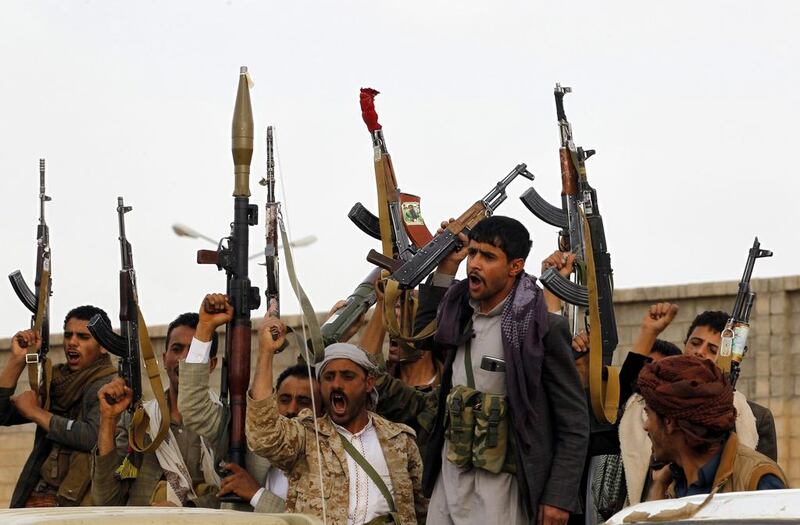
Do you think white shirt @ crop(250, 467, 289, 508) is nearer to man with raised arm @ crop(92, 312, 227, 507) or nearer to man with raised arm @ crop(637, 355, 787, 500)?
man with raised arm @ crop(92, 312, 227, 507)

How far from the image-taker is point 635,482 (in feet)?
21.7

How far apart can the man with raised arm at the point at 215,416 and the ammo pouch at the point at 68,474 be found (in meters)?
1.44

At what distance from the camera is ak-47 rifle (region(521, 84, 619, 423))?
7.04 m

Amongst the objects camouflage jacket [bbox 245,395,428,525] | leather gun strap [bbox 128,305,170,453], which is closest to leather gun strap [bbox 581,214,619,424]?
camouflage jacket [bbox 245,395,428,525]

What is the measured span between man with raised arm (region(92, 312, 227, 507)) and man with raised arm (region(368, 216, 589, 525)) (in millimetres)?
1594

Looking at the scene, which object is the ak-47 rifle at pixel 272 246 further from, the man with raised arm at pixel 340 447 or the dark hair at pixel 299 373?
the man with raised arm at pixel 340 447

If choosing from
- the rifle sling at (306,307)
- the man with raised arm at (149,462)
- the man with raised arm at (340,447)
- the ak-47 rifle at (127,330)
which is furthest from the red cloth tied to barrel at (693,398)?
the ak-47 rifle at (127,330)

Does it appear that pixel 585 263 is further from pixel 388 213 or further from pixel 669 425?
pixel 669 425

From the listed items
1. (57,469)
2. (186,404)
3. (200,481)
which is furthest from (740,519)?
(57,469)

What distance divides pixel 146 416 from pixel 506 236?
2.34m

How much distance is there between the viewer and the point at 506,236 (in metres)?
6.84

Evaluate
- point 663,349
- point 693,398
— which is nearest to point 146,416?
point 663,349

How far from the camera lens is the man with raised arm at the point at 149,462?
800 cm

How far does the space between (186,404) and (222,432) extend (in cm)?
27
